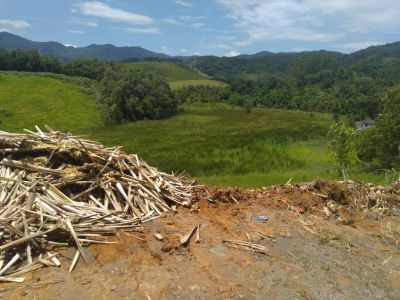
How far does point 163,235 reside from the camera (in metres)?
8.42

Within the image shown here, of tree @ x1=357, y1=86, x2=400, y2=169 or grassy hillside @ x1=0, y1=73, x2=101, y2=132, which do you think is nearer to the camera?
tree @ x1=357, y1=86, x2=400, y2=169

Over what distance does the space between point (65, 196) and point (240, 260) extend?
11.7 feet

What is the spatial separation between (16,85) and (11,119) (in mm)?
17405

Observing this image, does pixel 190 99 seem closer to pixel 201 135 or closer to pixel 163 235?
pixel 201 135

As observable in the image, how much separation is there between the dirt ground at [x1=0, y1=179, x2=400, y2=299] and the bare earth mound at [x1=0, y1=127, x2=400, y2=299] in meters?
0.02

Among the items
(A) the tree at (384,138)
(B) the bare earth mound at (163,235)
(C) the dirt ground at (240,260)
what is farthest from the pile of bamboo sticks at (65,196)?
(A) the tree at (384,138)

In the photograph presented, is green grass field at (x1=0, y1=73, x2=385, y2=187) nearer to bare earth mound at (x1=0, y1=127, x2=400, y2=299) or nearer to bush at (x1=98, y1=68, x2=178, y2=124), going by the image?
bush at (x1=98, y1=68, x2=178, y2=124)

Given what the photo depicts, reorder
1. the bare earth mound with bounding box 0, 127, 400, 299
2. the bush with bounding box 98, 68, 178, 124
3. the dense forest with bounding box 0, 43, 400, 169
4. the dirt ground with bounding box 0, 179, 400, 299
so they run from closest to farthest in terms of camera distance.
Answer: the dirt ground with bounding box 0, 179, 400, 299 < the bare earth mound with bounding box 0, 127, 400, 299 < the dense forest with bounding box 0, 43, 400, 169 < the bush with bounding box 98, 68, 178, 124

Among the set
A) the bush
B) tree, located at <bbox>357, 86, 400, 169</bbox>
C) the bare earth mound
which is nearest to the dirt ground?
the bare earth mound

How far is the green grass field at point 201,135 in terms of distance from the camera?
33594 millimetres

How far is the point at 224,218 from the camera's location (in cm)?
973

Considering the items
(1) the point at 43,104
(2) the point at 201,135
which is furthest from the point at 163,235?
(1) the point at 43,104

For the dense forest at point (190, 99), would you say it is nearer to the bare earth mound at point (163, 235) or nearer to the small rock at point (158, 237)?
the bare earth mound at point (163, 235)

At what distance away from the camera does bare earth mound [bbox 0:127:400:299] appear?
6.84 meters
